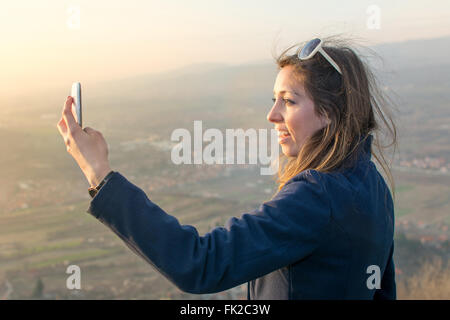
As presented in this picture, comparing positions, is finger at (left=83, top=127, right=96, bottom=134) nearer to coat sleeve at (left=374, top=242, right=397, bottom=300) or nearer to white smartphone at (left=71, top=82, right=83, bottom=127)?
white smartphone at (left=71, top=82, right=83, bottom=127)

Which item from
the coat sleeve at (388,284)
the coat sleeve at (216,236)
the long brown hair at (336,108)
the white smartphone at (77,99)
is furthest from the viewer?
the coat sleeve at (388,284)

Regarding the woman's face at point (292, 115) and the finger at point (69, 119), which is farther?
the woman's face at point (292, 115)

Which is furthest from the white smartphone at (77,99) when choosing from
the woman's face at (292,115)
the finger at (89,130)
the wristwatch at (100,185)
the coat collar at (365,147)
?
the coat collar at (365,147)

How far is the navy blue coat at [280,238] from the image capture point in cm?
73

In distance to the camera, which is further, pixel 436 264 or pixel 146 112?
pixel 146 112

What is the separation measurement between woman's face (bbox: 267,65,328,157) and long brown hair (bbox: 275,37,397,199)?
0.04ft

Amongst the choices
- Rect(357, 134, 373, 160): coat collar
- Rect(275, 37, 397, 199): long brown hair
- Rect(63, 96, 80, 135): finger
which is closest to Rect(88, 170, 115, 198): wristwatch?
Rect(63, 96, 80, 135): finger

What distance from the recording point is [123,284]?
25.3ft

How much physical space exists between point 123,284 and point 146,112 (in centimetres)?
450

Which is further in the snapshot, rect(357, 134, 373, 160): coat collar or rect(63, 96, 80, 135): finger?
rect(357, 134, 373, 160): coat collar

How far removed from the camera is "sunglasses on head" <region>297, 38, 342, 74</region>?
1.03 m

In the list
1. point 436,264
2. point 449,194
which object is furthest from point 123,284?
point 449,194

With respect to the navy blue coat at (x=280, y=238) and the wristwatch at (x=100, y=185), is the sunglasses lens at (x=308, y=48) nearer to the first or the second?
the navy blue coat at (x=280, y=238)

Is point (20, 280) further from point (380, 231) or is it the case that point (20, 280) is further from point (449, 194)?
point (449, 194)
